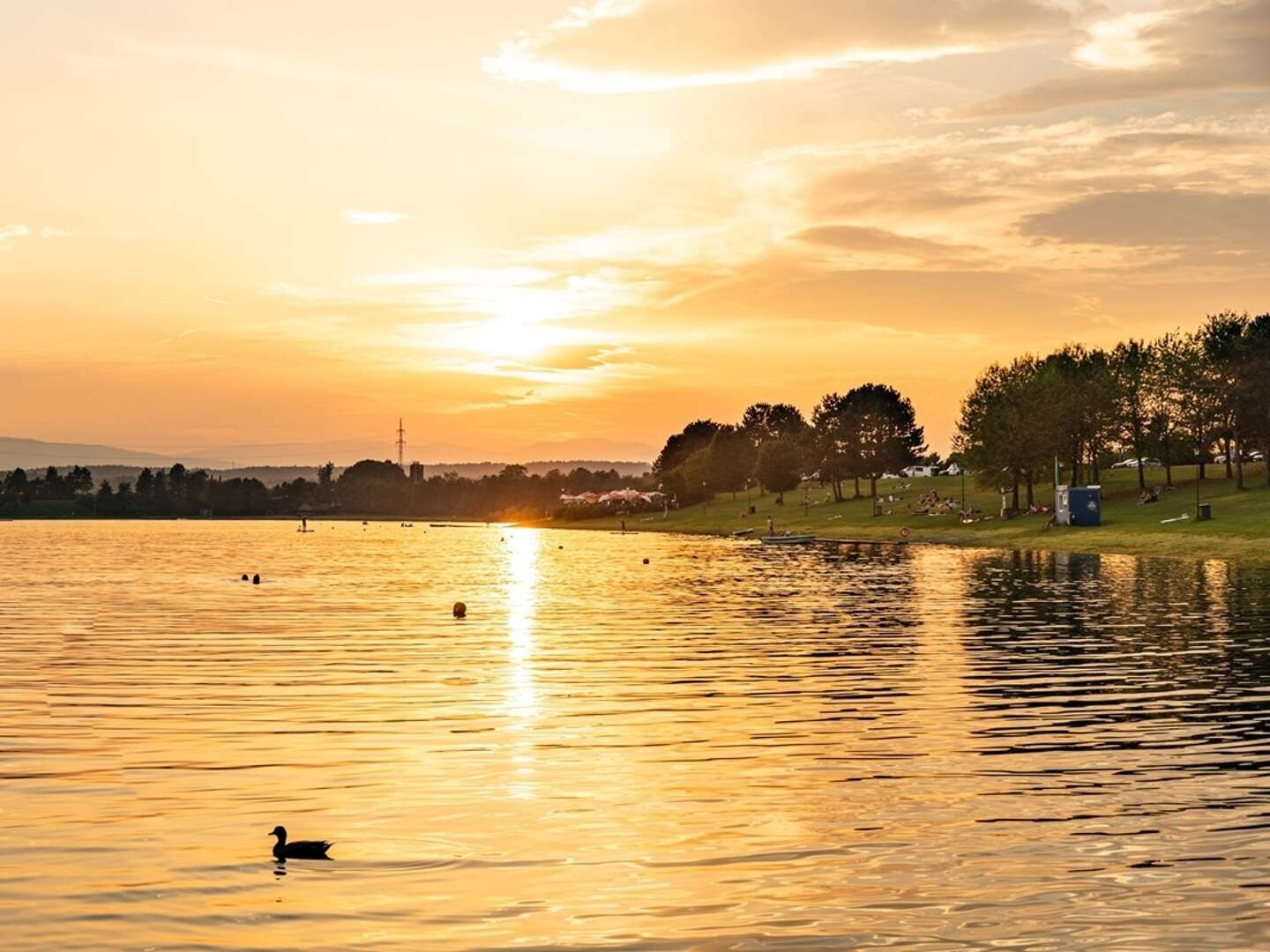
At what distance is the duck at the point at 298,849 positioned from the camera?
21.2 meters

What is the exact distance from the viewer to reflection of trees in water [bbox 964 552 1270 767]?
34.0 metres

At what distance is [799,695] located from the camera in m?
41.2

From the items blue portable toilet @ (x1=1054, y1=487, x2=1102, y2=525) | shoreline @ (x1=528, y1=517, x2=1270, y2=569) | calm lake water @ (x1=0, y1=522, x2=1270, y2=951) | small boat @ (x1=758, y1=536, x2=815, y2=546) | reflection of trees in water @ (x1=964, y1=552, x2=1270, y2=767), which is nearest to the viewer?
calm lake water @ (x1=0, y1=522, x2=1270, y2=951)

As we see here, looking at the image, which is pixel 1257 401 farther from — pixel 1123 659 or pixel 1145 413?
pixel 1123 659

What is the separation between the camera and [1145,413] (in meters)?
182

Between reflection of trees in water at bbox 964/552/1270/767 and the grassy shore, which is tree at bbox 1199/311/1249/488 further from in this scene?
reflection of trees in water at bbox 964/552/1270/767

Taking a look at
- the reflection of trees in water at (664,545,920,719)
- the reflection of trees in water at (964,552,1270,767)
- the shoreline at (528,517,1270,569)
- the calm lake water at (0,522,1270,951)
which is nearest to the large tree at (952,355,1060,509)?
the shoreline at (528,517,1270,569)

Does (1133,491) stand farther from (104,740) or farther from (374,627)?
(104,740)

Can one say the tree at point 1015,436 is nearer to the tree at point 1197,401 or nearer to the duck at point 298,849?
the tree at point 1197,401

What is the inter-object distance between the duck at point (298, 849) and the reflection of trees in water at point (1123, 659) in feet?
53.7

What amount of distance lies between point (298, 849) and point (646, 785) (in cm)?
828

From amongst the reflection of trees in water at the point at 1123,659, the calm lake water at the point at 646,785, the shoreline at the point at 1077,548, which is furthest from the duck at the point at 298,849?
the shoreline at the point at 1077,548

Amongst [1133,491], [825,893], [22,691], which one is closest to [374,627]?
[22,691]

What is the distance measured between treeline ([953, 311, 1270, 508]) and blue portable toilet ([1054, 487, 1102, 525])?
2155 cm
